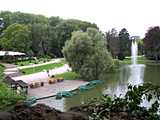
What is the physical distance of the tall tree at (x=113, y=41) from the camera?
83.3 metres

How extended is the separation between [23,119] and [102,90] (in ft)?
104

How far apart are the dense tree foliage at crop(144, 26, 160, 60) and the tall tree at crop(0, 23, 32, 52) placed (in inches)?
1011

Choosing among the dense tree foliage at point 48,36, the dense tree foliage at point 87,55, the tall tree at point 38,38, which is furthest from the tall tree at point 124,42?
the dense tree foliage at point 87,55

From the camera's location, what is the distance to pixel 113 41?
8988cm

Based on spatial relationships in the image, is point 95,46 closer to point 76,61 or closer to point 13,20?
point 76,61

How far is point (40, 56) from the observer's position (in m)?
75.7

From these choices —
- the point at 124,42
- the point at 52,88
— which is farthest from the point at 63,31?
the point at 52,88

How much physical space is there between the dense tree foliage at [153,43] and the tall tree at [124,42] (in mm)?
6619

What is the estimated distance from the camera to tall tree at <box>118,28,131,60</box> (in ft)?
297

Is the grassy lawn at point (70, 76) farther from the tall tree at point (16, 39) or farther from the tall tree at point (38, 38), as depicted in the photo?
the tall tree at point (38, 38)

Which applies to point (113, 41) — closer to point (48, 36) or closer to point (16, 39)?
point (48, 36)

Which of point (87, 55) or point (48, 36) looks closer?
point (87, 55)

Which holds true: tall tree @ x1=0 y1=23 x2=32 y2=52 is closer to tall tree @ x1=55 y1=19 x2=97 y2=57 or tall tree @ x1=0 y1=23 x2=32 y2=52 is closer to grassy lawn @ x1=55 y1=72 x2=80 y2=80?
tall tree @ x1=55 y1=19 x2=97 y2=57

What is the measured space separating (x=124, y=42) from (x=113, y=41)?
4008mm
